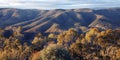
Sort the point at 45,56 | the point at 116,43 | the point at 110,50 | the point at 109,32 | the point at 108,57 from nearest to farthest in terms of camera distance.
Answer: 1. the point at 45,56
2. the point at 108,57
3. the point at 110,50
4. the point at 116,43
5. the point at 109,32

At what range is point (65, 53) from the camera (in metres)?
98.6

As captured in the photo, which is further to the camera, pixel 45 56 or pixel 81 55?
pixel 81 55

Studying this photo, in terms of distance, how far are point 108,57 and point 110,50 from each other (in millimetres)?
9459

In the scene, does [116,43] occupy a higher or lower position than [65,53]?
lower

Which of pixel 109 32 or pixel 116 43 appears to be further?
pixel 109 32

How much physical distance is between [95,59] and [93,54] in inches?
225

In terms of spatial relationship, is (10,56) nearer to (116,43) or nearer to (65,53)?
(65,53)

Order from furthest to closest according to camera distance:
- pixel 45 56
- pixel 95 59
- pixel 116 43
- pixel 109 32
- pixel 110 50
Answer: pixel 109 32, pixel 116 43, pixel 110 50, pixel 95 59, pixel 45 56

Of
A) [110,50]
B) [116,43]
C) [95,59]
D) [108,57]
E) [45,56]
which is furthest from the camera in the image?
[116,43]

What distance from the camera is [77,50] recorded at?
134 m

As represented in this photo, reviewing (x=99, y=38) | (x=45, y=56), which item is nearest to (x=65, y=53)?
(x=45, y=56)

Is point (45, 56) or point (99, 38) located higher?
point (45, 56)

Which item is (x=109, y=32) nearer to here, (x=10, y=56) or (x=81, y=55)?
(x=81, y=55)

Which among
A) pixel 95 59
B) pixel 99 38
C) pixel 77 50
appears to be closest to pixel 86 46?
pixel 77 50
